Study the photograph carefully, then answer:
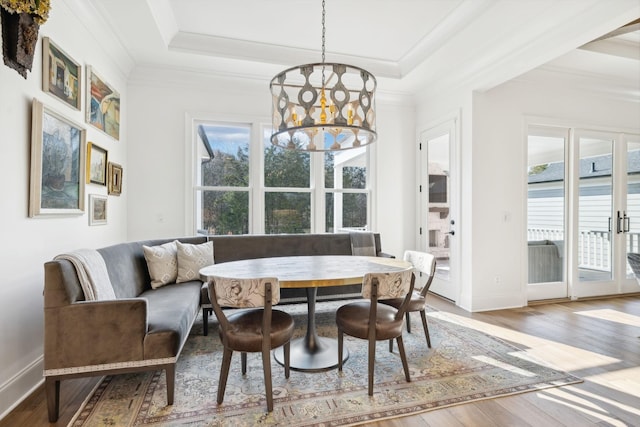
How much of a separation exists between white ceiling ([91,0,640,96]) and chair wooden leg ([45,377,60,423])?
2808 millimetres

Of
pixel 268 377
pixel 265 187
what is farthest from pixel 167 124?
pixel 268 377

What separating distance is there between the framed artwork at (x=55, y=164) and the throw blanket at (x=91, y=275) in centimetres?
50

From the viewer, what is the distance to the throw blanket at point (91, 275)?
1897 mm

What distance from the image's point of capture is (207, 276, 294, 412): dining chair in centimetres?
176

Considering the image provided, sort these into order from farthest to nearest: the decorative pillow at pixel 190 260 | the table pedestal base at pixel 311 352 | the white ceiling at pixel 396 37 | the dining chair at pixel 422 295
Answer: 1. the decorative pillow at pixel 190 260
2. the white ceiling at pixel 396 37
3. the dining chair at pixel 422 295
4. the table pedestal base at pixel 311 352

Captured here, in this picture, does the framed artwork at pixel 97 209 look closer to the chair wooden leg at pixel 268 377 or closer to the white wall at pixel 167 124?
the white wall at pixel 167 124

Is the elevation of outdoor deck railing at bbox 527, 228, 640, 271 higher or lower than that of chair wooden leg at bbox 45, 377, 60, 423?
higher

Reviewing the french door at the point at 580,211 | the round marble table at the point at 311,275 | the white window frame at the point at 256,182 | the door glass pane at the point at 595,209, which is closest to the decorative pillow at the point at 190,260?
the round marble table at the point at 311,275

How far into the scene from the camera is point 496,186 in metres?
3.82

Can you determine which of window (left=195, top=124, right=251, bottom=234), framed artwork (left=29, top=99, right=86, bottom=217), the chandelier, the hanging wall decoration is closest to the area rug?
framed artwork (left=29, top=99, right=86, bottom=217)

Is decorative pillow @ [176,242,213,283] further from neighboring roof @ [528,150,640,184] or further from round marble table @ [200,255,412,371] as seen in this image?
neighboring roof @ [528,150,640,184]

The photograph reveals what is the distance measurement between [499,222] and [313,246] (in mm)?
2213

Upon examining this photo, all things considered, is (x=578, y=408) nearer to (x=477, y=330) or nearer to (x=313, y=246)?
(x=477, y=330)

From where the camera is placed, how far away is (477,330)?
311cm
